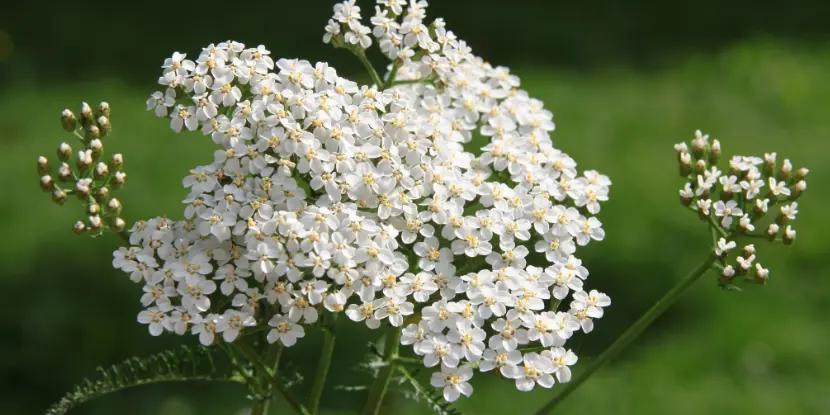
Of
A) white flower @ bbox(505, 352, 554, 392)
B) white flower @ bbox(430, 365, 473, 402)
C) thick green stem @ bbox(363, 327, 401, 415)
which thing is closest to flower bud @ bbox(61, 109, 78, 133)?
thick green stem @ bbox(363, 327, 401, 415)

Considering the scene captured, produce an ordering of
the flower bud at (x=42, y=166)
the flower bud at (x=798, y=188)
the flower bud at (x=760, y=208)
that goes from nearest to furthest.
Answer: the flower bud at (x=42, y=166), the flower bud at (x=760, y=208), the flower bud at (x=798, y=188)

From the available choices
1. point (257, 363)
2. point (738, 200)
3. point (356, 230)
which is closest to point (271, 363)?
point (257, 363)

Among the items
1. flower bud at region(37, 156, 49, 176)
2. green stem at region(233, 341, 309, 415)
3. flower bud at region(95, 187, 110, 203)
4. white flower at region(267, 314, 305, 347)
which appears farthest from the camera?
flower bud at region(37, 156, 49, 176)

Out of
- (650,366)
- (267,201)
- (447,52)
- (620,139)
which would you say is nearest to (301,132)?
(267,201)

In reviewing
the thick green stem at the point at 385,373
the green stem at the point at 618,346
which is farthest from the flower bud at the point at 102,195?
the green stem at the point at 618,346

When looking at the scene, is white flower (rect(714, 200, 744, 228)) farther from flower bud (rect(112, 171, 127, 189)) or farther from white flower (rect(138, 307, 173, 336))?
flower bud (rect(112, 171, 127, 189))

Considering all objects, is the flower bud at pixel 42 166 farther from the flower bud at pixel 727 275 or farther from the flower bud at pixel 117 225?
the flower bud at pixel 727 275

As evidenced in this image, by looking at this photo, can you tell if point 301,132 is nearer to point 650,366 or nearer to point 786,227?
point 786,227
